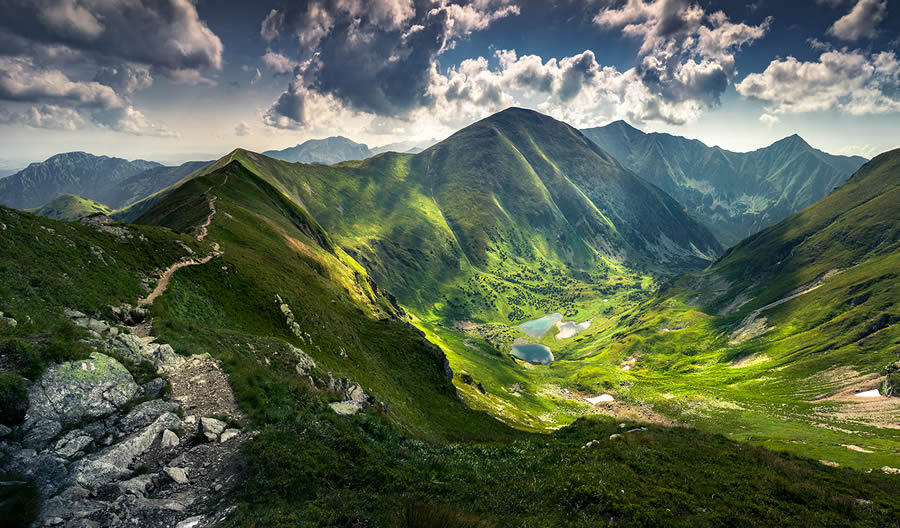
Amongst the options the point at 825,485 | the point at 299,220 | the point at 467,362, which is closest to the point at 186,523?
the point at 825,485

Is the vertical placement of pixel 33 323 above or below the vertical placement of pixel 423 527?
above

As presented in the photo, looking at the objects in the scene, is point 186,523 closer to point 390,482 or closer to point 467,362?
point 390,482

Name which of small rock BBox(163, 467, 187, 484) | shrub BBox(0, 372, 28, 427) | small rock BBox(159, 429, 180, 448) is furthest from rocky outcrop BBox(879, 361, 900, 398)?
shrub BBox(0, 372, 28, 427)

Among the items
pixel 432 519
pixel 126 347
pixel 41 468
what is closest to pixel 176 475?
pixel 41 468

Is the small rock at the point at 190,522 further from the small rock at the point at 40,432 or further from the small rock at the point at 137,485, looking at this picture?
the small rock at the point at 40,432

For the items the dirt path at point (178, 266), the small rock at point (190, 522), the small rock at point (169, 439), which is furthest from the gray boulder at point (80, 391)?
the dirt path at point (178, 266)

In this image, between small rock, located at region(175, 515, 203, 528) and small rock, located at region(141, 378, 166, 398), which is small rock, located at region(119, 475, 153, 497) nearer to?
small rock, located at region(175, 515, 203, 528)

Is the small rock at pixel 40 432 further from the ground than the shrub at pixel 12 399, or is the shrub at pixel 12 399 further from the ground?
the shrub at pixel 12 399
